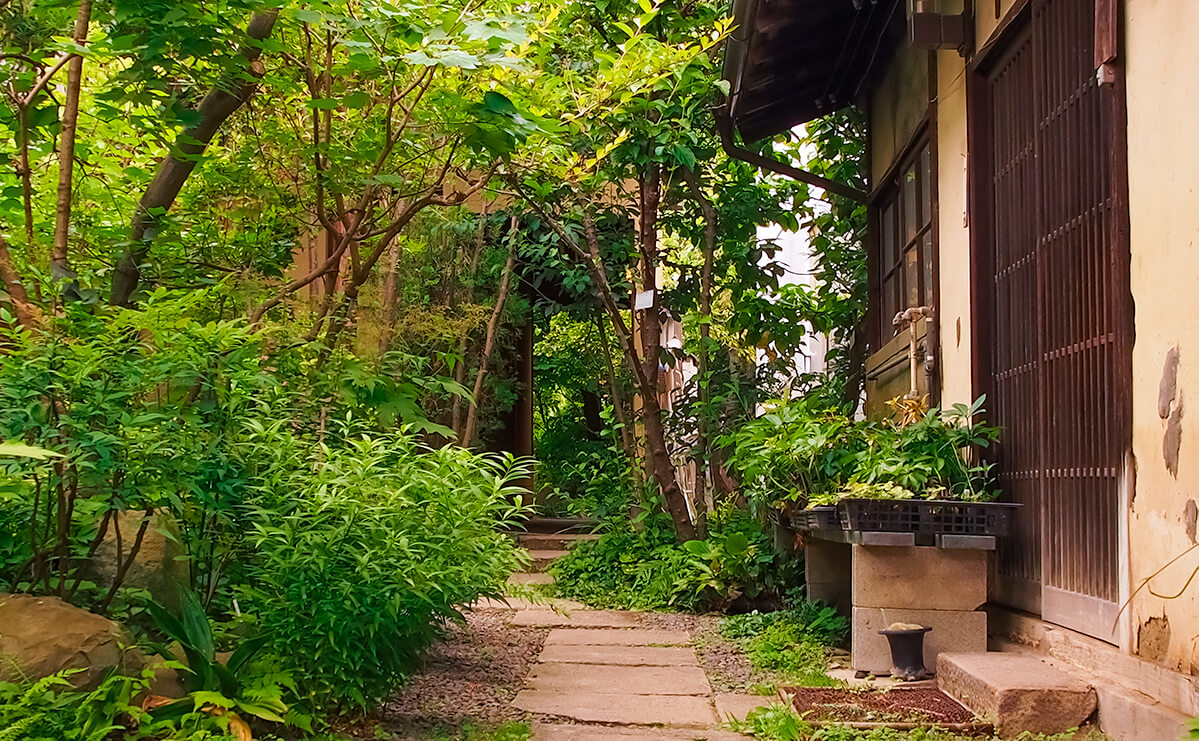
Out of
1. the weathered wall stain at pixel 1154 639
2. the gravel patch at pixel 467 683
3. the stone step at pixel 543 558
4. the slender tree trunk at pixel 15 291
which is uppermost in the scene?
the slender tree trunk at pixel 15 291

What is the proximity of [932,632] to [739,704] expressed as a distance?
0.95 meters

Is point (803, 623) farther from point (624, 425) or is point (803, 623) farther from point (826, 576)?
point (624, 425)

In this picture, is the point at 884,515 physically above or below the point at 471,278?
below

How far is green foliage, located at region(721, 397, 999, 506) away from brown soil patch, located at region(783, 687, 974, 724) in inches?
35.4

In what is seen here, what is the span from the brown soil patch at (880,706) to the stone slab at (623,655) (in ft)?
4.12

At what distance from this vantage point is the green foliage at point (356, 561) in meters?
3.61

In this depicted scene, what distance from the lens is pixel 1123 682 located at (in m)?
3.50

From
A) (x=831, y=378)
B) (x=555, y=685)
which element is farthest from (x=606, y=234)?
(x=555, y=685)

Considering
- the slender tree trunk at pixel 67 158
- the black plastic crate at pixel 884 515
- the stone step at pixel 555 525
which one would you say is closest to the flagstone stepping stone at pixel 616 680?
the black plastic crate at pixel 884 515

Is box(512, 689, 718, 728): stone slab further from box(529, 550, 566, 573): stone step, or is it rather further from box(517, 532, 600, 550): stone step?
box(517, 532, 600, 550): stone step

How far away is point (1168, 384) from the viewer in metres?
3.22

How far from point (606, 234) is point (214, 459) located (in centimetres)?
590

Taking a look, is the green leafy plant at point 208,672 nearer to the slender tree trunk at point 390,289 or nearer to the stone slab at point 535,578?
the slender tree trunk at point 390,289

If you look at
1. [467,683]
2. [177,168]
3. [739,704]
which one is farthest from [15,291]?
[739,704]
